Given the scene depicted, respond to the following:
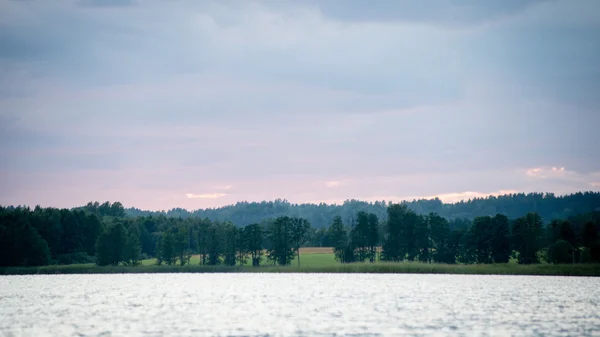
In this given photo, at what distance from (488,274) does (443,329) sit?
84.7m

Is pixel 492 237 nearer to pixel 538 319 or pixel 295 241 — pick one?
pixel 295 241

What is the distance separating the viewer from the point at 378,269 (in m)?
119

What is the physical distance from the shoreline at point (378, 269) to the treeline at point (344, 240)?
1154 cm

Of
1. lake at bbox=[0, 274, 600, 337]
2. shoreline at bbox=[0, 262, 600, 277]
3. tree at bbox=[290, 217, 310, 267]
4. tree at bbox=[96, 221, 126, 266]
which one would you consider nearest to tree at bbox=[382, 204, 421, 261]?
tree at bbox=[290, 217, 310, 267]

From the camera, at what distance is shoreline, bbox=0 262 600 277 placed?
10619 cm

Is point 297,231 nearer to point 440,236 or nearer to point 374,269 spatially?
point 440,236

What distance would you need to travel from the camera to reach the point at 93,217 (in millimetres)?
198875

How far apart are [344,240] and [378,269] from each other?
208 ft

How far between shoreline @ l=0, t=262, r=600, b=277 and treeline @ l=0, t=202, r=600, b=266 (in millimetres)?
11538

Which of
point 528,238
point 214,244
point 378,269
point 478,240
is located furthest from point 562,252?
point 214,244

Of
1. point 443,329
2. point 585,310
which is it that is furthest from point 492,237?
point 443,329

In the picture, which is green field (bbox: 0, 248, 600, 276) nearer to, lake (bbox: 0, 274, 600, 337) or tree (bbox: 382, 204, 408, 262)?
tree (bbox: 382, 204, 408, 262)

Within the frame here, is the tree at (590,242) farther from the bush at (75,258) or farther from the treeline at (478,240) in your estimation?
the bush at (75,258)

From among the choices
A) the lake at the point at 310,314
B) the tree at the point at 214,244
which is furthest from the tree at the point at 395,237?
the lake at the point at 310,314
